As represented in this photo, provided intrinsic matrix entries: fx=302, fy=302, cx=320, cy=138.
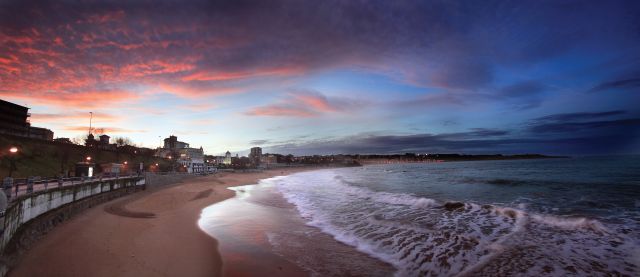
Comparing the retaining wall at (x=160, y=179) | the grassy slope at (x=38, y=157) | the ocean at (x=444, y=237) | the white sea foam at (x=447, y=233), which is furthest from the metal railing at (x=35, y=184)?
the grassy slope at (x=38, y=157)

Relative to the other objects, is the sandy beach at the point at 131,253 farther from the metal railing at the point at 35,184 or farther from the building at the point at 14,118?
the building at the point at 14,118

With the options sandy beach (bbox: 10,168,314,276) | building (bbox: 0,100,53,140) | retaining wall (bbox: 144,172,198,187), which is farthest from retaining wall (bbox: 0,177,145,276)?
building (bbox: 0,100,53,140)

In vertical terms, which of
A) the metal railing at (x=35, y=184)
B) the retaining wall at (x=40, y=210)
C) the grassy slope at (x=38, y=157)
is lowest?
the retaining wall at (x=40, y=210)

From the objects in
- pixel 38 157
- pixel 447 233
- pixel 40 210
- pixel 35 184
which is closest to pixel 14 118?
pixel 38 157

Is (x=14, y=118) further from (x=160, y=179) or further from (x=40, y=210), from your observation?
(x=40, y=210)

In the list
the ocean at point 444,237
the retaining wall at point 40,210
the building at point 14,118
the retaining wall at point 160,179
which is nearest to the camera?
the retaining wall at point 40,210

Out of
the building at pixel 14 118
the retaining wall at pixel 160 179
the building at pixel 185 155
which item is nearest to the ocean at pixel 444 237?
the retaining wall at pixel 160 179

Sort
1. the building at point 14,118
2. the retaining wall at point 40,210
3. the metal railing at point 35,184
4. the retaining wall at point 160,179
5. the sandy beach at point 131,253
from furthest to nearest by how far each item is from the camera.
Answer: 1. the building at point 14,118
2. the retaining wall at point 160,179
3. the metal railing at point 35,184
4. the sandy beach at point 131,253
5. the retaining wall at point 40,210

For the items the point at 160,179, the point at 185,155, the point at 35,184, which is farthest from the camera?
the point at 185,155

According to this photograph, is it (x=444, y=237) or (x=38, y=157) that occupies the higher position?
(x=38, y=157)

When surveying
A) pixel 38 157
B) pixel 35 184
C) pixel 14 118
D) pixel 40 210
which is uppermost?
pixel 14 118

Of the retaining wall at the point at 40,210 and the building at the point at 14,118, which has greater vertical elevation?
the building at the point at 14,118

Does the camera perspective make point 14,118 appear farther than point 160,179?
Yes

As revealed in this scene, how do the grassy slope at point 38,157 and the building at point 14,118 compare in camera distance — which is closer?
the grassy slope at point 38,157
